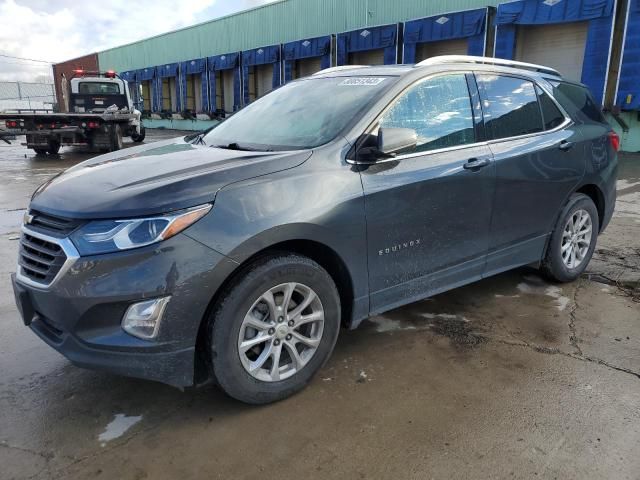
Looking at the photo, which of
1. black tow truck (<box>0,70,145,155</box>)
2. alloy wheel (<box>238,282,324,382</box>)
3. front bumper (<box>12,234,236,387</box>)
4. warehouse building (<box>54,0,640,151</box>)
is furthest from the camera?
black tow truck (<box>0,70,145,155</box>)

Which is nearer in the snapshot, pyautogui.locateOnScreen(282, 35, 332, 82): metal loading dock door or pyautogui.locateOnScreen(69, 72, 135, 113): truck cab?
pyautogui.locateOnScreen(69, 72, 135, 113): truck cab

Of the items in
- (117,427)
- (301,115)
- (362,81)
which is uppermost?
(362,81)

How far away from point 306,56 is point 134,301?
2213 cm

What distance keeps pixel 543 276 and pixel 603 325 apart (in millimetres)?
898

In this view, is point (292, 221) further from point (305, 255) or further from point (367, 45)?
point (367, 45)

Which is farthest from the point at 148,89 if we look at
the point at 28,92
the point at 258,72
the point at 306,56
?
the point at 28,92

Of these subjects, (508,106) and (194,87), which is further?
(194,87)

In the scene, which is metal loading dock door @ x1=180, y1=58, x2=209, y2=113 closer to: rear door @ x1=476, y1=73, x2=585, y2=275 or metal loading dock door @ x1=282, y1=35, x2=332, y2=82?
metal loading dock door @ x1=282, y1=35, x2=332, y2=82

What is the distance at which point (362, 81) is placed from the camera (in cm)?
335

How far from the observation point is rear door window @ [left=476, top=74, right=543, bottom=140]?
3619 mm

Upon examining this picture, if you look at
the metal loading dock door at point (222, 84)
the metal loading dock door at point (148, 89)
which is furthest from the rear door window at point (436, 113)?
the metal loading dock door at point (148, 89)

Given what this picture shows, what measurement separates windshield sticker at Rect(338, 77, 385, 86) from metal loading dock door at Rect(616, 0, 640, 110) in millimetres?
13263

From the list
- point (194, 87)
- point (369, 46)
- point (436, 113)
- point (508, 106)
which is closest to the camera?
point (436, 113)

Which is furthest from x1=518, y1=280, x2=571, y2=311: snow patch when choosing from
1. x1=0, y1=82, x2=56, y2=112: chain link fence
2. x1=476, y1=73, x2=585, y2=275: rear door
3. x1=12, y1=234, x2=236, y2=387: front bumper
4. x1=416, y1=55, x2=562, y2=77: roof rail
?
x1=0, y1=82, x2=56, y2=112: chain link fence
